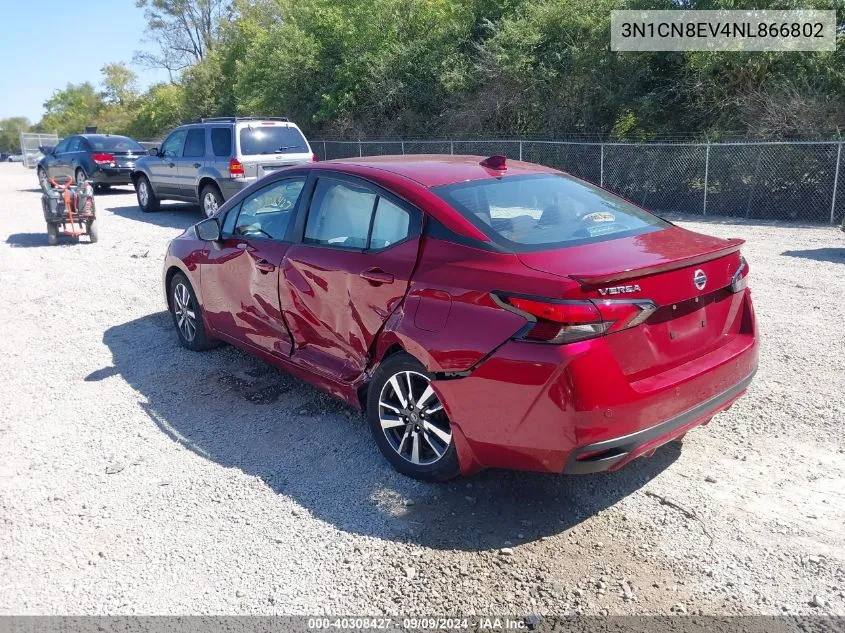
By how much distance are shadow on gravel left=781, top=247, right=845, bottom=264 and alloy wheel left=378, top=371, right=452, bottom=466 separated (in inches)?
309

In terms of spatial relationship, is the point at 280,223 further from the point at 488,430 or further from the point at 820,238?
the point at 820,238

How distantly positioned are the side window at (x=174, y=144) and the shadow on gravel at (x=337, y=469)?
9.53 meters

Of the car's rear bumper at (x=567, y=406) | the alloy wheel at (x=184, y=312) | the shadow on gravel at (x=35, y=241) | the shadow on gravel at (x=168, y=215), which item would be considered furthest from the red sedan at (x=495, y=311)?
the shadow on gravel at (x=168, y=215)

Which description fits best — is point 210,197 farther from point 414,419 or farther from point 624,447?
point 624,447

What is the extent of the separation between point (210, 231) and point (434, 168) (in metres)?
2.05

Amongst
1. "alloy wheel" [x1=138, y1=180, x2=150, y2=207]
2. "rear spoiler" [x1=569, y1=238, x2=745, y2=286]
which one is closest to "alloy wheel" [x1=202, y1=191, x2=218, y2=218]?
"alloy wheel" [x1=138, y1=180, x2=150, y2=207]

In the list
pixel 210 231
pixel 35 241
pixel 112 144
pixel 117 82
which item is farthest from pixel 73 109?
pixel 210 231

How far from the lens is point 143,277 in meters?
9.21

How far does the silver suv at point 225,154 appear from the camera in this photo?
12695 mm

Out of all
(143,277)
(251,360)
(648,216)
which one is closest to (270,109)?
(143,277)

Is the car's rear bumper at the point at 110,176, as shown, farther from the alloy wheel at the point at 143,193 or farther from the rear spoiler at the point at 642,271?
the rear spoiler at the point at 642,271

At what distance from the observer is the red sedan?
3152 millimetres

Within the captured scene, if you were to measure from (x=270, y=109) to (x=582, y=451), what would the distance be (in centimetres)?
2772

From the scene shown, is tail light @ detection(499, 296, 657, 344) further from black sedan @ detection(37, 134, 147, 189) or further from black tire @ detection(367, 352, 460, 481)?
black sedan @ detection(37, 134, 147, 189)
